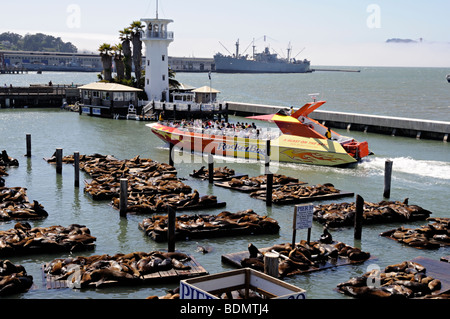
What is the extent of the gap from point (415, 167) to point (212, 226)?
56.8ft

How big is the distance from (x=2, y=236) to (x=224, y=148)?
19.8 metres

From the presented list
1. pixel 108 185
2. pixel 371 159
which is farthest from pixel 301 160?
pixel 108 185

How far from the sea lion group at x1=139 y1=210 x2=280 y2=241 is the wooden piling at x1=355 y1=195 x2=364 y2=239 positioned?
2753mm

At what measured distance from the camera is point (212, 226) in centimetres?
1919

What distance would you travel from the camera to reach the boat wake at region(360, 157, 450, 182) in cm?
3078

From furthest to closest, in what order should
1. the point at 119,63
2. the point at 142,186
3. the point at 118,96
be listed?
1. the point at 119,63
2. the point at 118,96
3. the point at 142,186

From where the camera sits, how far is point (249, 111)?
6188 centimetres

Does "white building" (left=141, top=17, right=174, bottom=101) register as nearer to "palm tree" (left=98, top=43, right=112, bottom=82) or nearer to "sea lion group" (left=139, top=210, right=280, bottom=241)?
"palm tree" (left=98, top=43, right=112, bottom=82)

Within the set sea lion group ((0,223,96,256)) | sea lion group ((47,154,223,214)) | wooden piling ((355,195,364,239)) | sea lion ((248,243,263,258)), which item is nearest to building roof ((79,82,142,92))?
sea lion group ((47,154,223,214))

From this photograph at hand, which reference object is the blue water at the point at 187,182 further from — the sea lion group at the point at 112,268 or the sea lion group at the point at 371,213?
the sea lion group at the point at 371,213

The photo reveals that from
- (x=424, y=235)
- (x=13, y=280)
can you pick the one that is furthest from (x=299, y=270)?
(x=13, y=280)

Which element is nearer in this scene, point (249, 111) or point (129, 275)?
point (129, 275)

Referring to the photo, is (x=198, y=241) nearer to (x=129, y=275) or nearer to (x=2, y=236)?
(x=129, y=275)

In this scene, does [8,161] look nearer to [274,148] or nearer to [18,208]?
[18,208]
